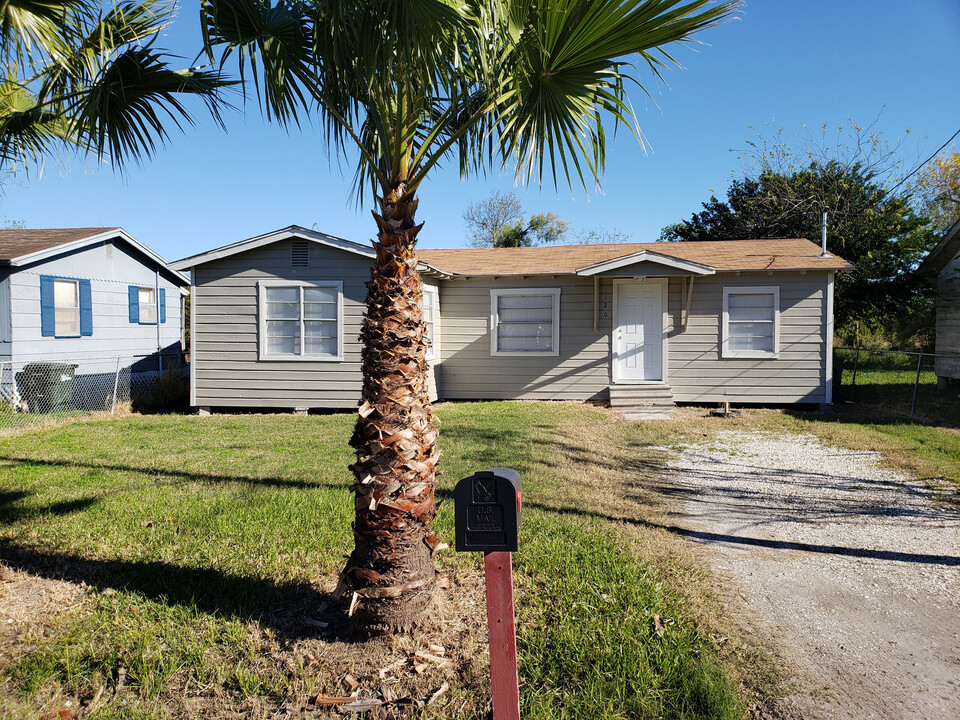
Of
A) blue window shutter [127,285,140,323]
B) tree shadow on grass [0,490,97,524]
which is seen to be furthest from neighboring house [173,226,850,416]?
tree shadow on grass [0,490,97,524]

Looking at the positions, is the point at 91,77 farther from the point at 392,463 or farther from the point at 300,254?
the point at 300,254

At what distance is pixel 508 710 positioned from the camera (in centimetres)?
263

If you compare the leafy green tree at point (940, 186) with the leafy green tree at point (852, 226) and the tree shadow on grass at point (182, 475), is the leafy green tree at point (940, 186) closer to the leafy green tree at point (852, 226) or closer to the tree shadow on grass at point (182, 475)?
the leafy green tree at point (852, 226)

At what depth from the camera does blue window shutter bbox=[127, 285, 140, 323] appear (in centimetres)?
1727

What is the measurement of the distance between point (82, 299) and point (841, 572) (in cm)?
1651

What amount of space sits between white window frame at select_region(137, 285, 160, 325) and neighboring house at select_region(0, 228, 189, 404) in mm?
26

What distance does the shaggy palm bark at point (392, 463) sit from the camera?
3.46 meters

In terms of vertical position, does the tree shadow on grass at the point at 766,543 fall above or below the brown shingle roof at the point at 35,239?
below

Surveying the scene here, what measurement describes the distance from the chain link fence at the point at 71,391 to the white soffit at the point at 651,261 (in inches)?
374

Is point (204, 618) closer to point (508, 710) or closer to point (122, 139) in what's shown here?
point (508, 710)

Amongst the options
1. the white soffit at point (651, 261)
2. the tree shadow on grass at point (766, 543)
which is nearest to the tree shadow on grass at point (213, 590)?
the tree shadow on grass at point (766, 543)

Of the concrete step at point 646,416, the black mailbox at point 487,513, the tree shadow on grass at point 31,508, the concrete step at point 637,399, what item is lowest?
the tree shadow on grass at point 31,508

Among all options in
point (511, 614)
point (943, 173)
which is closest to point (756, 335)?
point (511, 614)

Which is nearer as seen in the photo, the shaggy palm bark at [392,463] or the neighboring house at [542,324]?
the shaggy palm bark at [392,463]
